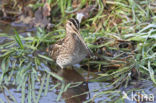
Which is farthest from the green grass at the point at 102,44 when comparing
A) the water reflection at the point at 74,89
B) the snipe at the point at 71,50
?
the snipe at the point at 71,50

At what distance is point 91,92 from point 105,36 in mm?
1500

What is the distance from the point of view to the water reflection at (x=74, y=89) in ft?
14.8

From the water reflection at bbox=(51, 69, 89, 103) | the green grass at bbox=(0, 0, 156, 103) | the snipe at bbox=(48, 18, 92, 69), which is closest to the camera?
the water reflection at bbox=(51, 69, 89, 103)

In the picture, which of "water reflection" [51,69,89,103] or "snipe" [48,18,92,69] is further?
"snipe" [48,18,92,69]

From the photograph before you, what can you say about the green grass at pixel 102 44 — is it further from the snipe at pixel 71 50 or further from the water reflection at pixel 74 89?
Result: the snipe at pixel 71 50

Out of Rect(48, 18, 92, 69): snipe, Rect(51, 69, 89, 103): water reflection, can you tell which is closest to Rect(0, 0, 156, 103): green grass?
Rect(51, 69, 89, 103): water reflection

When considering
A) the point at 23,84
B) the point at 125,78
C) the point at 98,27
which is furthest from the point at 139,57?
the point at 23,84

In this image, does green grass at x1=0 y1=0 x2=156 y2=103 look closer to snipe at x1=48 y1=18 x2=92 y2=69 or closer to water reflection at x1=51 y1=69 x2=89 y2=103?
water reflection at x1=51 y1=69 x2=89 y2=103

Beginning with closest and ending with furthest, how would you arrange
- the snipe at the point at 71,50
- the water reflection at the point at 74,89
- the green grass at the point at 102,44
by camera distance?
1. the water reflection at the point at 74,89
2. the green grass at the point at 102,44
3. the snipe at the point at 71,50

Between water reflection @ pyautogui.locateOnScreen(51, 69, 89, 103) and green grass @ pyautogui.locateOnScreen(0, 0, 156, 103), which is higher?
green grass @ pyautogui.locateOnScreen(0, 0, 156, 103)

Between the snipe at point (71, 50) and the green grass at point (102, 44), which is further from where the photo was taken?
the snipe at point (71, 50)

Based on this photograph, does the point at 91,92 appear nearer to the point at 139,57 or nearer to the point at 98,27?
the point at 139,57

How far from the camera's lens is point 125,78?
4.77m

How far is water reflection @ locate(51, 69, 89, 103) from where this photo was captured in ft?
14.8
